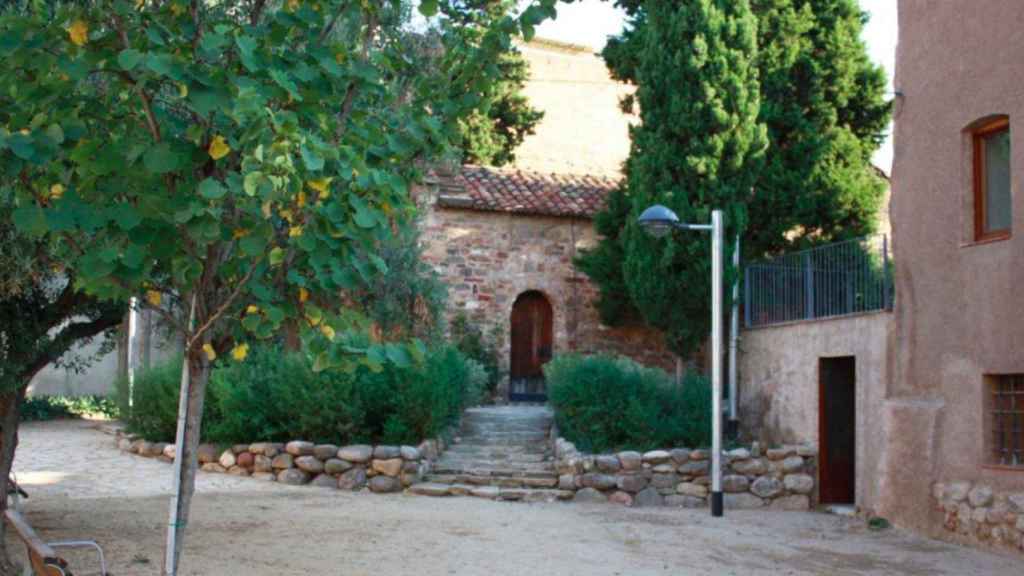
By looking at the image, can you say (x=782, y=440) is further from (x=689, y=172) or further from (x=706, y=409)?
(x=689, y=172)

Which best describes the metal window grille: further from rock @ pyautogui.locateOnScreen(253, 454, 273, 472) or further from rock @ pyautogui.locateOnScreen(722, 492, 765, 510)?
rock @ pyautogui.locateOnScreen(253, 454, 273, 472)

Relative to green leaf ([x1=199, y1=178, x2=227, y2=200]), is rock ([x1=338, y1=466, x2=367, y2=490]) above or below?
below

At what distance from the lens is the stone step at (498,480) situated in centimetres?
1290

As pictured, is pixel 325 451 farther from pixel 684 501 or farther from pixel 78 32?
pixel 78 32

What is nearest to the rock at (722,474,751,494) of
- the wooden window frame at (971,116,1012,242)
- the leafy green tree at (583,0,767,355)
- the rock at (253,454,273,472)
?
the leafy green tree at (583,0,767,355)

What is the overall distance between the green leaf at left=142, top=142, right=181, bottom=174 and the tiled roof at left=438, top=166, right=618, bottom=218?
A: 46.1ft

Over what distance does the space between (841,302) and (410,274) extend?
22.3ft

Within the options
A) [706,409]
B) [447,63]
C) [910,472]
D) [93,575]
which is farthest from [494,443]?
[447,63]

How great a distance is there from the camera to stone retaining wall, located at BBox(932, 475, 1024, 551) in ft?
29.9

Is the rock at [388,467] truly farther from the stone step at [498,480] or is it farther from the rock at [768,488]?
the rock at [768,488]

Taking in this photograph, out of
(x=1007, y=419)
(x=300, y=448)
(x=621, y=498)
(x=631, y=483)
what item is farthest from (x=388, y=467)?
(x=1007, y=419)

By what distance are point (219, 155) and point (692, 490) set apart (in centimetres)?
973

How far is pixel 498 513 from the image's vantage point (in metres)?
11.3

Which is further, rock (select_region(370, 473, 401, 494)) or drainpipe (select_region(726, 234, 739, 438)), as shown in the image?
drainpipe (select_region(726, 234, 739, 438))
